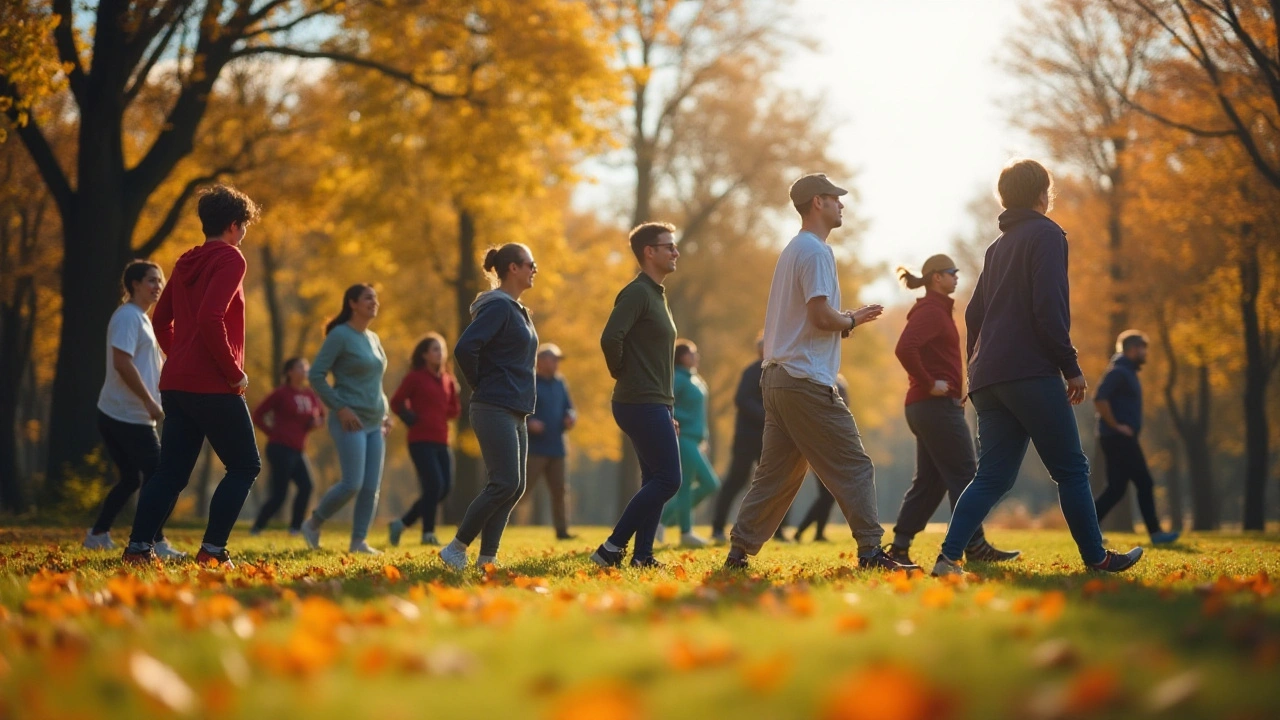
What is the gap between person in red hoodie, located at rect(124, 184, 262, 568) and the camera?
7.13 meters

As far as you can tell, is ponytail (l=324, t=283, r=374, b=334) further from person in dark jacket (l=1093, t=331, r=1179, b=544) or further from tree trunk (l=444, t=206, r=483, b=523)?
tree trunk (l=444, t=206, r=483, b=523)

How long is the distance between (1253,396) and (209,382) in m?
20.8

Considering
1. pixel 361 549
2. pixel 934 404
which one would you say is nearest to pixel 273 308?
pixel 361 549

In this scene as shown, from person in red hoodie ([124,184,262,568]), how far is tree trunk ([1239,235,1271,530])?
19.8 m

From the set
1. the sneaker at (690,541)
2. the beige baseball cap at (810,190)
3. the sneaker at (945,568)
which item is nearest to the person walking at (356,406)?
the sneaker at (690,541)

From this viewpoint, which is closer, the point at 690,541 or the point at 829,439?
the point at 829,439

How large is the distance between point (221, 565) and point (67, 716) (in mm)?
4895

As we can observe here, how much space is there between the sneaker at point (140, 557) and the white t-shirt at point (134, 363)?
1.73m

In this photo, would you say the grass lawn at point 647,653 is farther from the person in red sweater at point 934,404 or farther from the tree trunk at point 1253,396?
the tree trunk at point 1253,396

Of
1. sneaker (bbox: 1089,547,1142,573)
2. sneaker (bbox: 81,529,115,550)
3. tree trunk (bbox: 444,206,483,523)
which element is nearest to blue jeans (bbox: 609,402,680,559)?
sneaker (bbox: 1089,547,1142,573)

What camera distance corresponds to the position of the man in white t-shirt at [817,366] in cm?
718

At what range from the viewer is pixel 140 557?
738 centimetres

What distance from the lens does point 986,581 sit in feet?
19.9

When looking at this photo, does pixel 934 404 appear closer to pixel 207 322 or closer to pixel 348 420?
pixel 348 420
